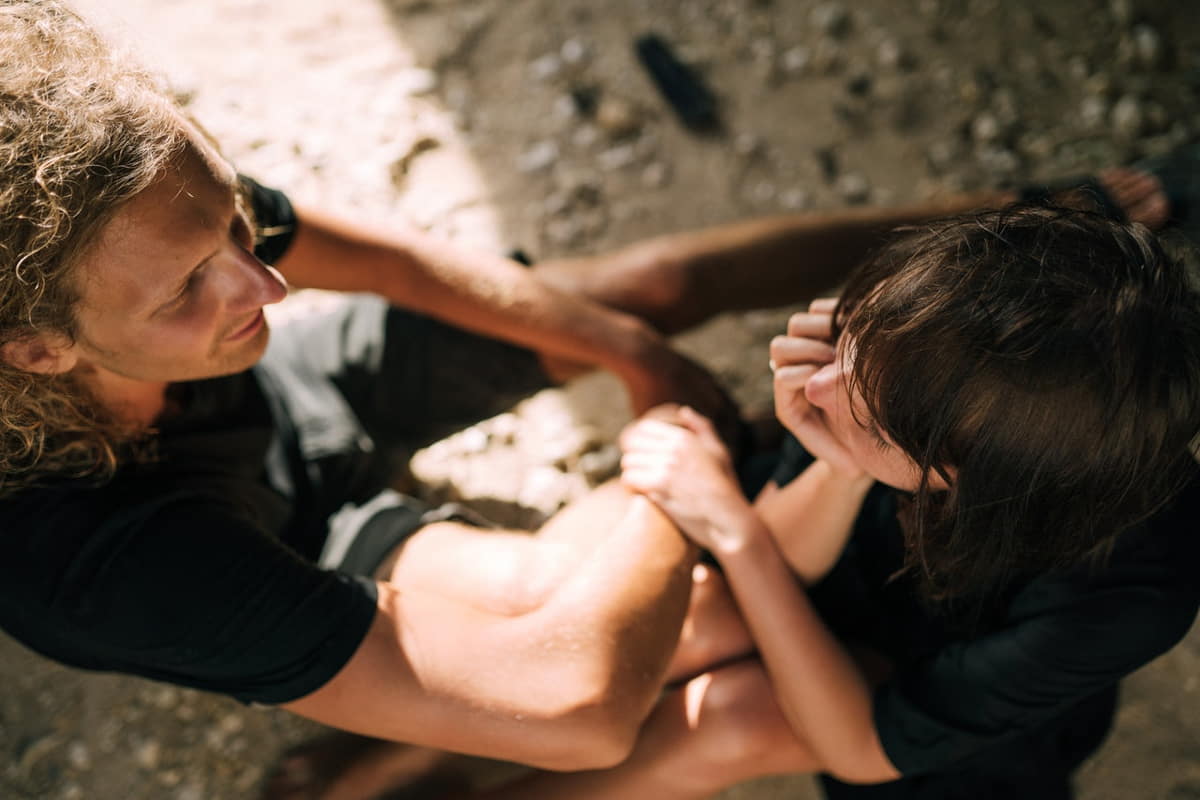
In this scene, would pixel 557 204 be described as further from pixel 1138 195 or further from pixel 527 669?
pixel 527 669

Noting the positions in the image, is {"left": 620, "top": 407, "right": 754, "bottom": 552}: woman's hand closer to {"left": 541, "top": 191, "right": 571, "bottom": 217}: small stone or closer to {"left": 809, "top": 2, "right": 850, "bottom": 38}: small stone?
{"left": 541, "top": 191, "right": 571, "bottom": 217}: small stone

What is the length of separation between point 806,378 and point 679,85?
1.65m

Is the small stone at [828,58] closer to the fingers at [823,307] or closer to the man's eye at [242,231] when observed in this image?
the fingers at [823,307]

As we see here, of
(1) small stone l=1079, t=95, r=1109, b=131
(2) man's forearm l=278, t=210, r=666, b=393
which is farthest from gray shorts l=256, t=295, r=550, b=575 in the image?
(1) small stone l=1079, t=95, r=1109, b=131

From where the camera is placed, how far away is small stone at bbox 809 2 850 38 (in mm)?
2732

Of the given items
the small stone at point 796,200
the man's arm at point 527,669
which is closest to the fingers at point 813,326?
the man's arm at point 527,669

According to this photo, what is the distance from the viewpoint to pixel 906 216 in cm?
202

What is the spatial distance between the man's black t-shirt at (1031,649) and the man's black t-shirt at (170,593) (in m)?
0.80

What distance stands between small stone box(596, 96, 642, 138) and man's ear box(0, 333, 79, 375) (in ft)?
5.65

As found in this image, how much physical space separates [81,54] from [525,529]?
4.27 ft

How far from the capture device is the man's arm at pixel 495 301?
66.3 inches

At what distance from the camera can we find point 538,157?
259 cm

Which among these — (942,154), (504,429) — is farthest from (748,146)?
(504,429)

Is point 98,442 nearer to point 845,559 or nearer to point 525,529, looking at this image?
point 525,529
